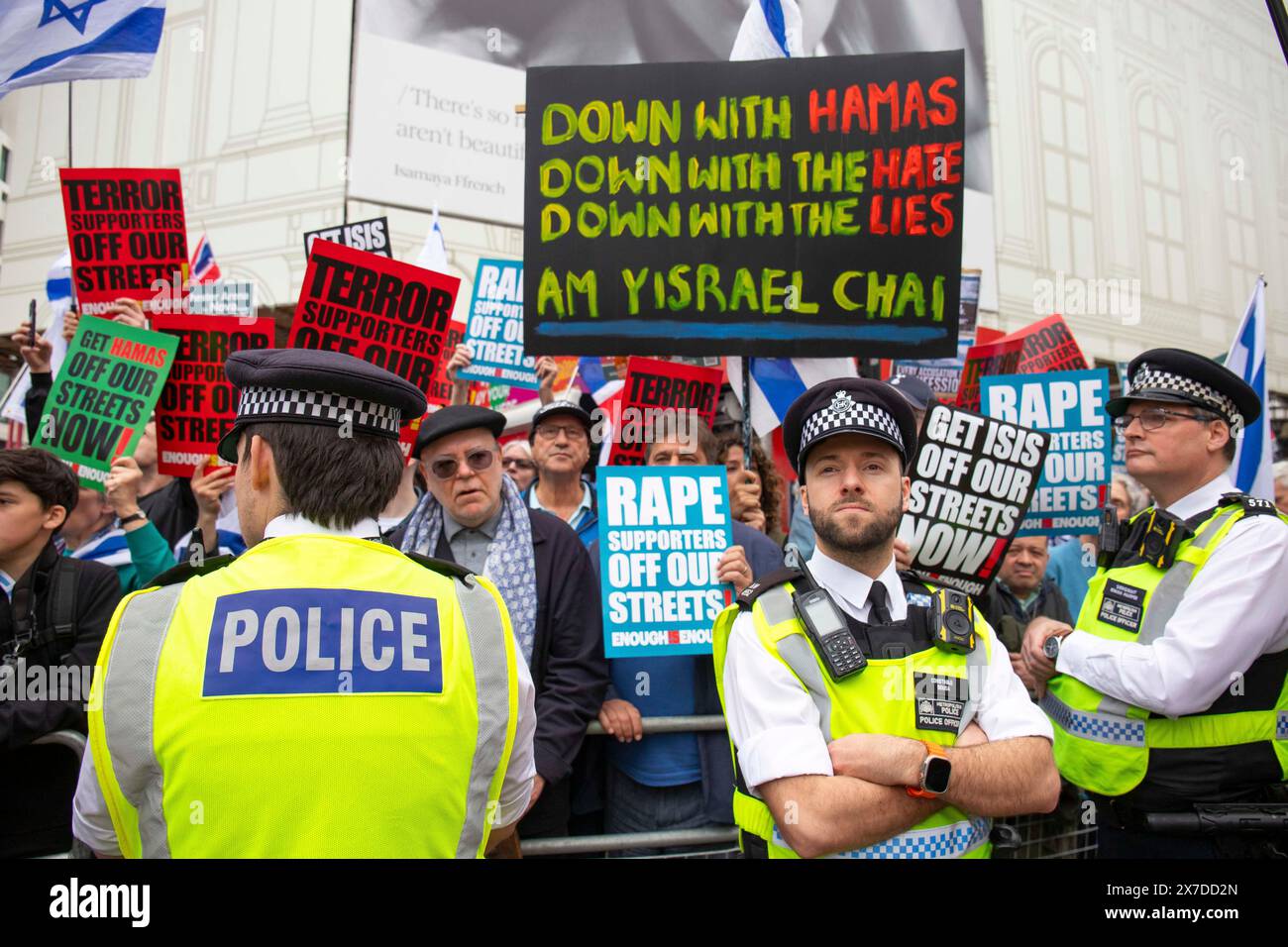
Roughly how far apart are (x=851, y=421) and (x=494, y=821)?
1287 millimetres

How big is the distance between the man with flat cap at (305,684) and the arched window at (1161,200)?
17.8 meters

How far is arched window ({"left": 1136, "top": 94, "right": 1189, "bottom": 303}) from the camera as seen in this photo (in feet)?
55.2

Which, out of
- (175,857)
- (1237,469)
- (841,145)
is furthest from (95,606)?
(1237,469)

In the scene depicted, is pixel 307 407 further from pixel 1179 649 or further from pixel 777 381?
pixel 777 381

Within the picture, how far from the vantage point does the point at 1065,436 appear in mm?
4629

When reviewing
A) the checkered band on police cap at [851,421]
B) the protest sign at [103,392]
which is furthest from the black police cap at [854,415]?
the protest sign at [103,392]

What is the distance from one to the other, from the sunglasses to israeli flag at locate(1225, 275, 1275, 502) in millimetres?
3451

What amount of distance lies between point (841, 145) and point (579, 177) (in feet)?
3.55

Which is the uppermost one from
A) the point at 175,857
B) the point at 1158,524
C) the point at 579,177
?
the point at 579,177

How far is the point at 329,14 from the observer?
13828 millimetres

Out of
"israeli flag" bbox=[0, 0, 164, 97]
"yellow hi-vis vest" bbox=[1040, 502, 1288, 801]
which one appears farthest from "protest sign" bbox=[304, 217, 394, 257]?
"yellow hi-vis vest" bbox=[1040, 502, 1288, 801]

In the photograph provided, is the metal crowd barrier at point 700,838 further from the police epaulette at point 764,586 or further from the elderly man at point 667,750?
the police epaulette at point 764,586

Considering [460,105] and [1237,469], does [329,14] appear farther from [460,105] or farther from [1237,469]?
[1237,469]

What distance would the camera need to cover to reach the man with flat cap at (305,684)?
66.7 inches
